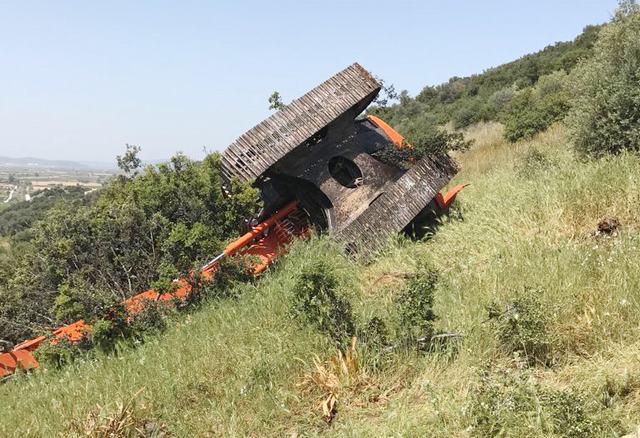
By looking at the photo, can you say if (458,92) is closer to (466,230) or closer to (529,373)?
(466,230)

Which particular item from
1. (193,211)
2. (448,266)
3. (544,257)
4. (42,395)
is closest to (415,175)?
(448,266)

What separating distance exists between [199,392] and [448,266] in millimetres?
2611

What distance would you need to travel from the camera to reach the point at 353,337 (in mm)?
3391

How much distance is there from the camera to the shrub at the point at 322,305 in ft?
11.5

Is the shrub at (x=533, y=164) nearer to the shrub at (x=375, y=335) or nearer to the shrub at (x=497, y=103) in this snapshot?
the shrub at (x=375, y=335)

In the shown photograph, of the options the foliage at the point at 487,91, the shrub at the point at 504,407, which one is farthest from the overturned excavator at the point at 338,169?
the foliage at the point at 487,91

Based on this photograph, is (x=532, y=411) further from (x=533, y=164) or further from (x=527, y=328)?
(x=533, y=164)

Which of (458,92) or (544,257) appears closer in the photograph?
(544,257)

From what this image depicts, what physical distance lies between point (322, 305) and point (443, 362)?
0.89m

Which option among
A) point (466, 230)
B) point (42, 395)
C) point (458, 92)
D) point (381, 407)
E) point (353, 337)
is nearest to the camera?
point (381, 407)

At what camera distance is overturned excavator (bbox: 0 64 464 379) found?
5.65m

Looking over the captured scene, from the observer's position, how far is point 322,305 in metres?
3.55

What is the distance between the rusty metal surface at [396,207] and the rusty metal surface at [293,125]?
3.56 ft

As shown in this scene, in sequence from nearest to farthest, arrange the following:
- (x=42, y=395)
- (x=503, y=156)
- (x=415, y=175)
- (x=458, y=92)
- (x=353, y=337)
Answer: (x=353, y=337) < (x=42, y=395) < (x=415, y=175) < (x=503, y=156) < (x=458, y=92)
